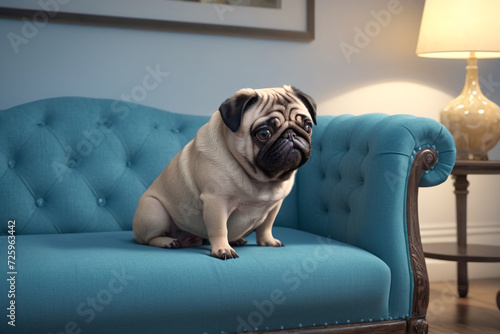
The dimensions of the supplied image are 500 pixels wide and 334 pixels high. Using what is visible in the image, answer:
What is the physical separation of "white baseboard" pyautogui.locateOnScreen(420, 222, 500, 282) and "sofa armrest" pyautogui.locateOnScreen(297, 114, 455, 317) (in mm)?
1334

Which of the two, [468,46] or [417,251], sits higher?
[468,46]

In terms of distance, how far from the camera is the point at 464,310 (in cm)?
251

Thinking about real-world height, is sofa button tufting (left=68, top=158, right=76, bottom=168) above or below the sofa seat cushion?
above

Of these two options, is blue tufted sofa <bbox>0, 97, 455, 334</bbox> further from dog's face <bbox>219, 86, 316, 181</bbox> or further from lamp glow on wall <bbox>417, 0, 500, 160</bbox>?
lamp glow on wall <bbox>417, 0, 500, 160</bbox>

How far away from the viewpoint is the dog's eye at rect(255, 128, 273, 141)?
1.54 meters

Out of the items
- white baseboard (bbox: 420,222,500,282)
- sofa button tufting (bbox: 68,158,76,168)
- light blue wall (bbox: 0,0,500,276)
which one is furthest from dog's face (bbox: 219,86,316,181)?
white baseboard (bbox: 420,222,500,282)

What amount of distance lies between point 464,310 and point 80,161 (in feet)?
5.85

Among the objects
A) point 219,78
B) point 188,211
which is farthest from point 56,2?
point 188,211

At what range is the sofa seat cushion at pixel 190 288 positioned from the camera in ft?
4.45

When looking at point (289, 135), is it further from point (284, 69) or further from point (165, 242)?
point (284, 69)

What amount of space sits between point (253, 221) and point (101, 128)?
86cm

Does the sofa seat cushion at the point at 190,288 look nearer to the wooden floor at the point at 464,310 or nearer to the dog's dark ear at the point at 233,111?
the dog's dark ear at the point at 233,111

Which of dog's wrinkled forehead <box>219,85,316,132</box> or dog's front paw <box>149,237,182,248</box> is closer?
dog's wrinkled forehead <box>219,85,316,132</box>

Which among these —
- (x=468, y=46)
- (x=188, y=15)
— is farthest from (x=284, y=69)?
(x=468, y=46)
